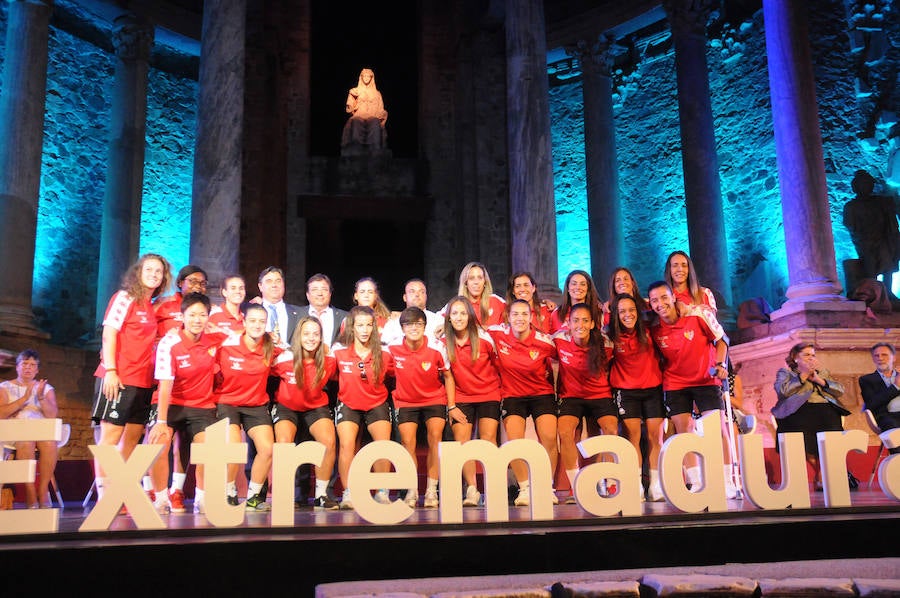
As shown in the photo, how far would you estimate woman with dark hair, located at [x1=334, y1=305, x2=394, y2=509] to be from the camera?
20.1 ft

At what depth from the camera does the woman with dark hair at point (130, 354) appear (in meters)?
5.70

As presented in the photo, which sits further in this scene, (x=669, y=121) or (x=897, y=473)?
(x=669, y=121)

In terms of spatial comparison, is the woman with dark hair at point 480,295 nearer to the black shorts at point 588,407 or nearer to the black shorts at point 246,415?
the black shorts at point 588,407

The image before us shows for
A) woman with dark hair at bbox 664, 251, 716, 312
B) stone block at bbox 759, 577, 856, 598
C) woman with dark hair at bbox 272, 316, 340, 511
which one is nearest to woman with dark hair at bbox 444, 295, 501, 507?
woman with dark hair at bbox 272, 316, 340, 511

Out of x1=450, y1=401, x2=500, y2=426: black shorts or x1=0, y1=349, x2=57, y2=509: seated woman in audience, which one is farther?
x1=0, y1=349, x2=57, y2=509: seated woman in audience

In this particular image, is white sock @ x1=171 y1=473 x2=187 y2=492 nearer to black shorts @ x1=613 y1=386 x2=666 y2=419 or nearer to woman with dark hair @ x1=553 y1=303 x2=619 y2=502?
woman with dark hair @ x1=553 y1=303 x2=619 y2=502

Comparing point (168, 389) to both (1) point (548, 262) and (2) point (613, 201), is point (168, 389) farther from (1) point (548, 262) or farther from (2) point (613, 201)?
(2) point (613, 201)

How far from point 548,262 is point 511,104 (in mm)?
2552

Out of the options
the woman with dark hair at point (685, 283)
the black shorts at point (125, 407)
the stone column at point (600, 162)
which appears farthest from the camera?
the stone column at point (600, 162)

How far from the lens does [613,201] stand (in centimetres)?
1622

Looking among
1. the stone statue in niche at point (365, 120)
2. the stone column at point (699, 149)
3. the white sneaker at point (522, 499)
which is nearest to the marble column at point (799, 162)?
the stone column at point (699, 149)

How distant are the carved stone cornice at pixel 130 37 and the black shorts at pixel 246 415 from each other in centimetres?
1257

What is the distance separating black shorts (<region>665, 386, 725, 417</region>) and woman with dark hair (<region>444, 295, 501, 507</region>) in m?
1.38

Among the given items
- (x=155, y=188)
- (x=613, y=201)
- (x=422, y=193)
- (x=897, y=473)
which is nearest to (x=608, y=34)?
(x=613, y=201)
